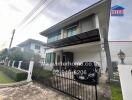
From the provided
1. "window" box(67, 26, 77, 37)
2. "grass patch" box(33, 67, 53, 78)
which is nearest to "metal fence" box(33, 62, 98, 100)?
"grass patch" box(33, 67, 53, 78)

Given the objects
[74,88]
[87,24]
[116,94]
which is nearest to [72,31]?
[87,24]

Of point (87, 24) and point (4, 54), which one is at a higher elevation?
point (87, 24)

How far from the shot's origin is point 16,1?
5.88m

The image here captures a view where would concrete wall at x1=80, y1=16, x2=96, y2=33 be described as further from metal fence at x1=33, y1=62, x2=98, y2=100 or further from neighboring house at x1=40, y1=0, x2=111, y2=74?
metal fence at x1=33, y1=62, x2=98, y2=100

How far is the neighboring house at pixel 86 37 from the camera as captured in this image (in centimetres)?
846

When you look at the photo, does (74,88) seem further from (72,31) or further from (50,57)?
(50,57)

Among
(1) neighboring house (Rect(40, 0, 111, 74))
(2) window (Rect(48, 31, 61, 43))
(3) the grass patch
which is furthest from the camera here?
(2) window (Rect(48, 31, 61, 43))

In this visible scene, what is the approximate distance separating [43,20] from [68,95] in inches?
248

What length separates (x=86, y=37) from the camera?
9227 millimetres

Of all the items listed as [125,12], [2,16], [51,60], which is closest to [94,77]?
[125,12]

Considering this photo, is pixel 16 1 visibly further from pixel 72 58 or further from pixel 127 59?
pixel 72 58

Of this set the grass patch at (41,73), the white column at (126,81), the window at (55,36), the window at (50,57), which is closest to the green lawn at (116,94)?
the white column at (126,81)

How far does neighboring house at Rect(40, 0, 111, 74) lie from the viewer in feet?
27.8

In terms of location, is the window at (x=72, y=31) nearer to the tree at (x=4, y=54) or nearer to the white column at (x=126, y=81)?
the white column at (x=126, y=81)
